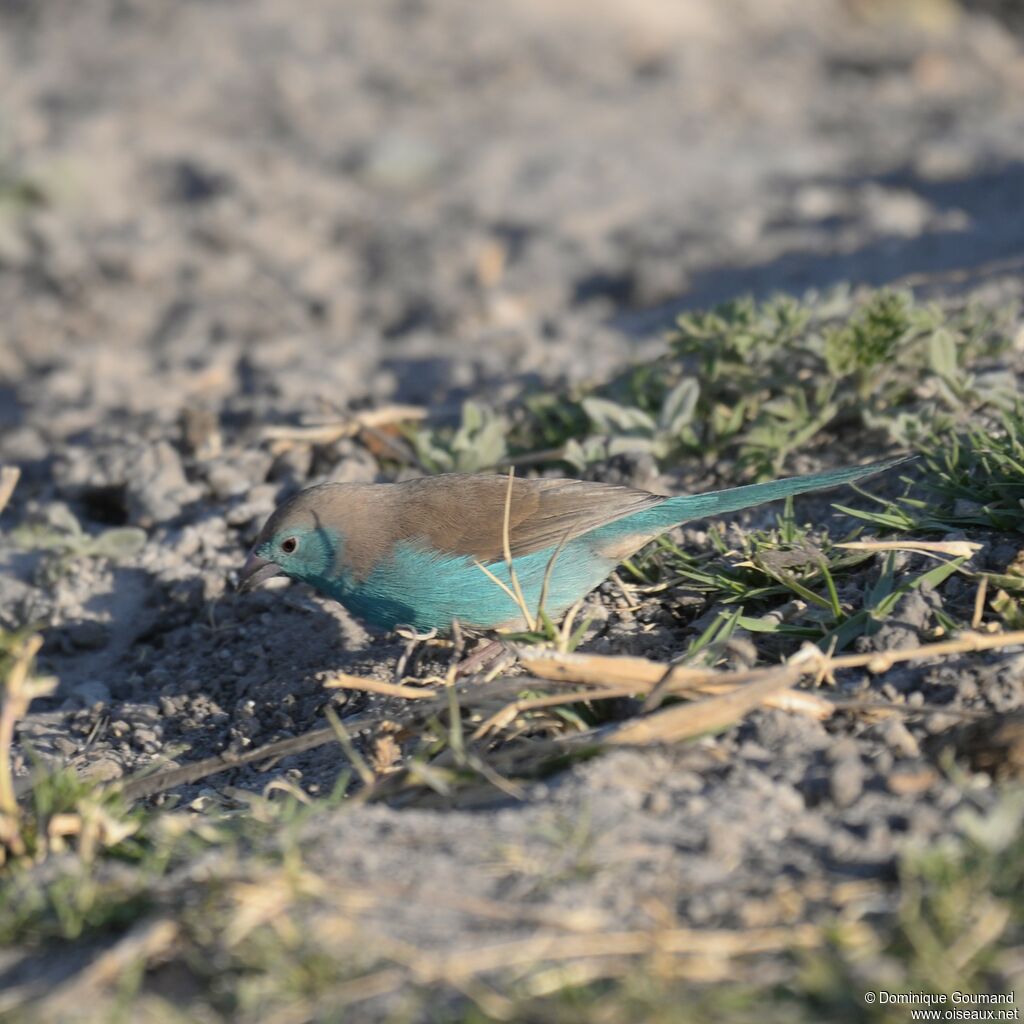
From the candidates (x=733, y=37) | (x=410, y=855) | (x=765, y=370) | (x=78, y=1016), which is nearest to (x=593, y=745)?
(x=410, y=855)

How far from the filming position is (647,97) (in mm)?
10430

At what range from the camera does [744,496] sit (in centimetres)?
407

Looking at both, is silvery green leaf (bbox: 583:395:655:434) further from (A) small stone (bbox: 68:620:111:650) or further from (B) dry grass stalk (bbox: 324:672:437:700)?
(A) small stone (bbox: 68:620:111:650)

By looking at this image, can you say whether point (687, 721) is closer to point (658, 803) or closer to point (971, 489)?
point (658, 803)

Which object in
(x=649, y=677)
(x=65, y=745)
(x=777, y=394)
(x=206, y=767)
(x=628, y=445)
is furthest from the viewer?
(x=777, y=394)

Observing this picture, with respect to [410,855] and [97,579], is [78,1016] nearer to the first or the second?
[410,855]

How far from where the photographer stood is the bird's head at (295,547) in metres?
4.30

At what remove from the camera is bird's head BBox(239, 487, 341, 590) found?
14.1 ft

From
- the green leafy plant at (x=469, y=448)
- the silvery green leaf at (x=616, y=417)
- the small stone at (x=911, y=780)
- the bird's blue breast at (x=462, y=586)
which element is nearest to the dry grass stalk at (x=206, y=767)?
the bird's blue breast at (x=462, y=586)

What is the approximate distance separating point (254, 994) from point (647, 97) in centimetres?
913

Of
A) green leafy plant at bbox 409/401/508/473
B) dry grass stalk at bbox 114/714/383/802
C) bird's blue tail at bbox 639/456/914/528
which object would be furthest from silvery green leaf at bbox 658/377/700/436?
dry grass stalk at bbox 114/714/383/802

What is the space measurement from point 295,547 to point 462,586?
0.59 m

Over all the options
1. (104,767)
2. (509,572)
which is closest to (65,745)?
(104,767)

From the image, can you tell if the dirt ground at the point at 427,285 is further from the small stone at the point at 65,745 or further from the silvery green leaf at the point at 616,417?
the silvery green leaf at the point at 616,417
